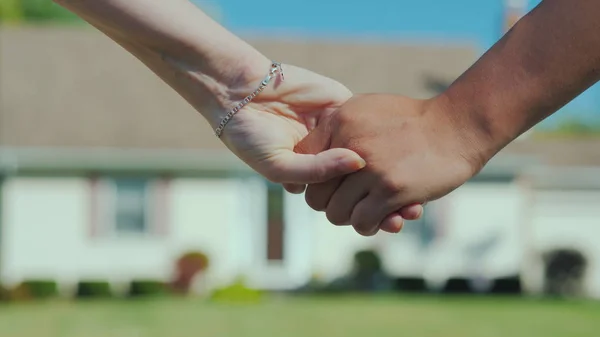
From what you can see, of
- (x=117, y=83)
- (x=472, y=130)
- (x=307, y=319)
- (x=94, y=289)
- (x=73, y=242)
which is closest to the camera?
(x=472, y=130)

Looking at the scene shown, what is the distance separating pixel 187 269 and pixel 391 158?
1621 cm

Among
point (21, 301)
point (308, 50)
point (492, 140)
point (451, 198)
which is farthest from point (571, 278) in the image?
point (492, 140)

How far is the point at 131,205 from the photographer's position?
20.9 meters

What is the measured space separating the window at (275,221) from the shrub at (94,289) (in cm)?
410

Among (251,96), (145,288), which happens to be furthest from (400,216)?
(145,288)

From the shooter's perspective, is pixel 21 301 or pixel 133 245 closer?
pixel 21 301

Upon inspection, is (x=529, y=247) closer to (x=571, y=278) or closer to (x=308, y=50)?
(x=571, y=278)

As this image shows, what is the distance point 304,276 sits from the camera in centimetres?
2134

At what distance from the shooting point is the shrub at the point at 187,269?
64.3ft

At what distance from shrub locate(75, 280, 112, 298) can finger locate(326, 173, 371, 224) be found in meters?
15.4

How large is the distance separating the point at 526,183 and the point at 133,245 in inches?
354

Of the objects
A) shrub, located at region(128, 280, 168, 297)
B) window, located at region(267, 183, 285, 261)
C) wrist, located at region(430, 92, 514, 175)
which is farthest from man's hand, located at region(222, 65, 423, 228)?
window, located at region(267, 183, 285, 261)

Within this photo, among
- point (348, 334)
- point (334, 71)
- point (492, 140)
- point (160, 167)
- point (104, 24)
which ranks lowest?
point (348, 334)

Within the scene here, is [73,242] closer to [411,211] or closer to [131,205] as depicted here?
[131,205]
